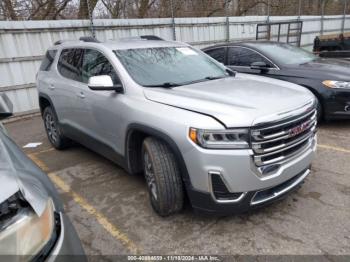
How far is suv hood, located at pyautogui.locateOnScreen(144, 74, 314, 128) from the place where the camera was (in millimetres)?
2627

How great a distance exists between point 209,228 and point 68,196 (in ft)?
5.94

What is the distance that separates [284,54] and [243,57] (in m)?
0.79

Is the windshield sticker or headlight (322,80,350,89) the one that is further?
headlight (322,80,350,89)

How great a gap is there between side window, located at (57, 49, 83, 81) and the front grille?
275 centimetres

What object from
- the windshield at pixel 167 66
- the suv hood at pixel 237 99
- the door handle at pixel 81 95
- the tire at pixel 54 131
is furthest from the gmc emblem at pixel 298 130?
the tire at pixel 54 131

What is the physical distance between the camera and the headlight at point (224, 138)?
257cm

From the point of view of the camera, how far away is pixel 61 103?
4.76 m

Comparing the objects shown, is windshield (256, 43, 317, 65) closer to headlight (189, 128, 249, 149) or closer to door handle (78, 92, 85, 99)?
door handle (78, 92, 85, 99)

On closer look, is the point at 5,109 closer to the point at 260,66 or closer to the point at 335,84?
the point at 260,66

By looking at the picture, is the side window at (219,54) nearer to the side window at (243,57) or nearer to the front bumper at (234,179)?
the side window at (243,57)

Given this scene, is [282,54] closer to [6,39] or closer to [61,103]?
[61,103]

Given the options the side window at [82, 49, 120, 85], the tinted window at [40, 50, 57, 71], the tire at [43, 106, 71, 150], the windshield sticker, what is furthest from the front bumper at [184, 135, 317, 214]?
the tinted window at [40, 50, 57, 71]

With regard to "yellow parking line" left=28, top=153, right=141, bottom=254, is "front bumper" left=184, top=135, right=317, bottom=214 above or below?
above

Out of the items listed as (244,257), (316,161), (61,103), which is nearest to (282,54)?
(316,161)
